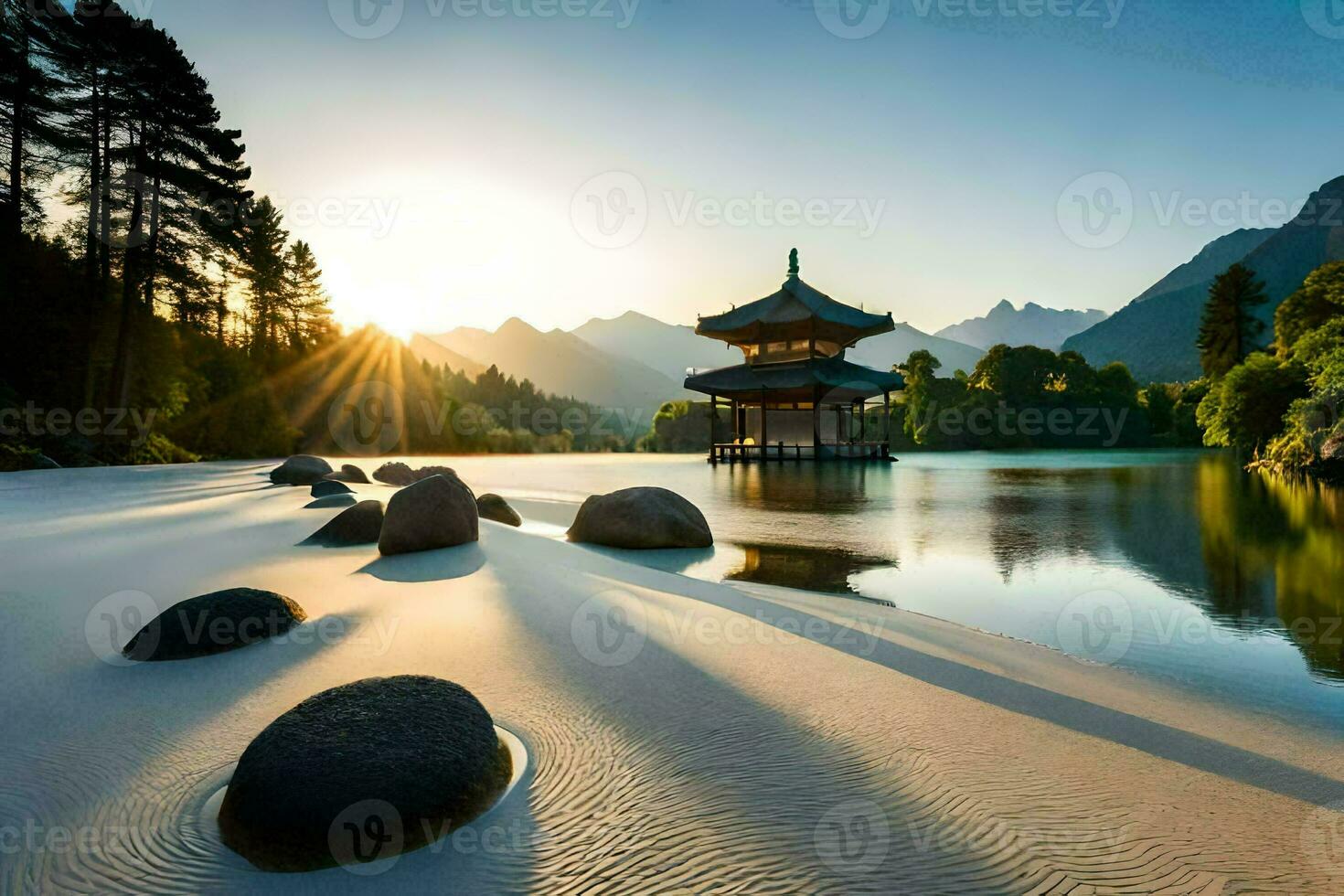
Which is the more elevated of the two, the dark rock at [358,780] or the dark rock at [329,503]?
A: the dark rock at [329,503]

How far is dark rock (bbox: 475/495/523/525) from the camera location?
8047 mm

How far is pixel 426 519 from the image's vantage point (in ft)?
18.7

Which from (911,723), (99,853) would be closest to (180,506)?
(99,853)

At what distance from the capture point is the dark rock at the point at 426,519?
18.5ft

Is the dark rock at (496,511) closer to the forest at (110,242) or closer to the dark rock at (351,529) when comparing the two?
the dark rock at (351,529)

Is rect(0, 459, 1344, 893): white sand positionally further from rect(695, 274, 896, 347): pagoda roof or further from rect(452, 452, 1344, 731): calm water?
rect(695, 274, 896, 347): pagoda roof

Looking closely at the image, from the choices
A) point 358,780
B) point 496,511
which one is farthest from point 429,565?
point 358,780

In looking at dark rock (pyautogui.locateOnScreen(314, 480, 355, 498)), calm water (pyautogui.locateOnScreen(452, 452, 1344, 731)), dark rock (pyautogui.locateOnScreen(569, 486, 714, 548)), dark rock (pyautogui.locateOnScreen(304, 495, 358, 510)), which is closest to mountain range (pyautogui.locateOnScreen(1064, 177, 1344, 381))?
calm water (pyautogui.locateOnScreen(452, 452, 1344, 731))

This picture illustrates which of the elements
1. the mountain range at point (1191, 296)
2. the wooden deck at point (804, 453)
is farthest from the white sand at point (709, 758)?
the mountain range at point (1191, 296)

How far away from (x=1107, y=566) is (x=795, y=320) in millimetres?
20893

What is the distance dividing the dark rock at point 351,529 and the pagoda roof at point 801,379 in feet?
64.3

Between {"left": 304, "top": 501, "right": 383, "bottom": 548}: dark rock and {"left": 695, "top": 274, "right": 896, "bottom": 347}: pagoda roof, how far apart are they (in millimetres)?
21450

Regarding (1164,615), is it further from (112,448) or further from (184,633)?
(112,448)

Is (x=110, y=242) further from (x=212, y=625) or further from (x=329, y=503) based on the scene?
(x=212, y=625)
